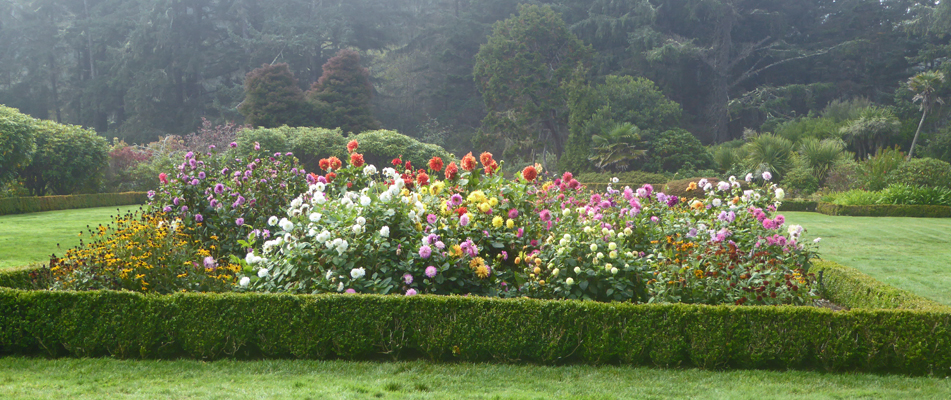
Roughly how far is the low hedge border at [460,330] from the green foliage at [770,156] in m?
16.3

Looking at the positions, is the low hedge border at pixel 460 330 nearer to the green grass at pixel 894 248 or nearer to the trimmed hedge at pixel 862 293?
the trimmed hedge at pixel 862 293

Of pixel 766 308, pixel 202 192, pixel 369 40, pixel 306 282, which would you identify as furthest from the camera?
pixel 369 40

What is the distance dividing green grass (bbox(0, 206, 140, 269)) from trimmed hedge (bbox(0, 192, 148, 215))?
0.45 metres

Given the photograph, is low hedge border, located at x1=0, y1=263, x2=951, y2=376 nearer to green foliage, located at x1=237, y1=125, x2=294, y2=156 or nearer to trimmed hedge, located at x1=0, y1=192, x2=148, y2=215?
trimmed hedge, located at x1=0, y1=192, x2=148, y2=215

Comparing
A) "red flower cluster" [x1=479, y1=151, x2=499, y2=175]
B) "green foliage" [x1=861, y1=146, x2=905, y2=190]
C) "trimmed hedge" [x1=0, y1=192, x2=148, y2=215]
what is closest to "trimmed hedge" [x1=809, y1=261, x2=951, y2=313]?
"red flower cluster" [x1=479, y1=151, x2=499, y2=175]

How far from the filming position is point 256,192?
6.72 metres

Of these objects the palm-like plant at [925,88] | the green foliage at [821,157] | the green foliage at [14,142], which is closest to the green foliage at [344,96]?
the green foliage at [14,142]

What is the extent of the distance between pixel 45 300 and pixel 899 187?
15923 mm

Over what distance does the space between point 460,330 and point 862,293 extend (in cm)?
331

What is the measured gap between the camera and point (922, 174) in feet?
50.9

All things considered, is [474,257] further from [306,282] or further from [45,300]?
[45,300]

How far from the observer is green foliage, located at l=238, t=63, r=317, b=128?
25469 mm

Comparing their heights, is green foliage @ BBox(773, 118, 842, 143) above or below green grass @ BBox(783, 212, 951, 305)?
above

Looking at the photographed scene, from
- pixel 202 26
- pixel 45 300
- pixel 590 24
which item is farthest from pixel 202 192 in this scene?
pixel 202 26
